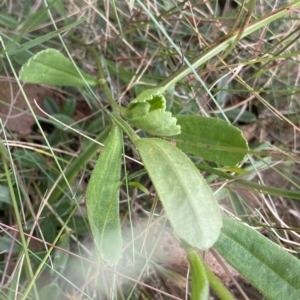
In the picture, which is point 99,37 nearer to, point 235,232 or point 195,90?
point 195,90

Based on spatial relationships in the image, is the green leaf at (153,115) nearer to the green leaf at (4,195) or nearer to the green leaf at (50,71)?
the green leaf at (50,71)

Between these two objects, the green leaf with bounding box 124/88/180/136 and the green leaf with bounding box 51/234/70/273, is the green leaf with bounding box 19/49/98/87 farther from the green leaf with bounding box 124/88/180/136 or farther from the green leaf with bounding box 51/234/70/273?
the green leaf with bounding box 51/234/70/273

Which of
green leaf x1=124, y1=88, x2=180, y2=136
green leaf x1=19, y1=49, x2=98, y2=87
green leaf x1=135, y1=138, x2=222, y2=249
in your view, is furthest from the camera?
green leaf x1=19, y1=49, x2=98, y2=87

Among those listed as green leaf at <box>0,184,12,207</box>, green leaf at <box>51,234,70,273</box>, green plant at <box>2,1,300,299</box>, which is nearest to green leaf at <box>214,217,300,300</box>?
green plant at <box>2,1,300,299</box>

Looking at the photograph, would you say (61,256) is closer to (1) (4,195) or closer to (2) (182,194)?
(1) (4,195)

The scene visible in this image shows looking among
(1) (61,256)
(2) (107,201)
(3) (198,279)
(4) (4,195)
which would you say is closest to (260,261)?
(3) (198,279)

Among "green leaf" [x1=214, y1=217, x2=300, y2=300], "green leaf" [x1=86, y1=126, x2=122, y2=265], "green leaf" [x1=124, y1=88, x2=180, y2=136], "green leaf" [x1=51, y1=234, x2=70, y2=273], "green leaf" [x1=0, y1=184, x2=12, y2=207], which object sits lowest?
"green leaf" [x1=51, y1=234, x2=70, y2=273]

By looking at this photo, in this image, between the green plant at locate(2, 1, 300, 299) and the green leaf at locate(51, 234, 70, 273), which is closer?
the green plant at locate(2, 1, 300, 299)

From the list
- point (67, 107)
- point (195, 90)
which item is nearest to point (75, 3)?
point (67, 107)
